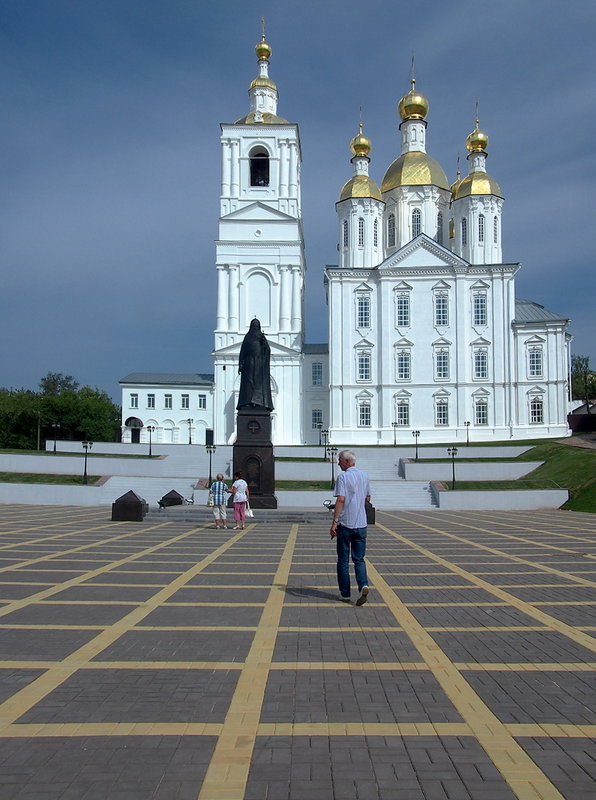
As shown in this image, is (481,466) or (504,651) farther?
(481,466)

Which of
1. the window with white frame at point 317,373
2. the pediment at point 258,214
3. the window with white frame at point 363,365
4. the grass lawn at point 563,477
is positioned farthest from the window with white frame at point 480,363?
the pediment at point 258,214

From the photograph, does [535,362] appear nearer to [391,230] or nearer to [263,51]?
[391,230]

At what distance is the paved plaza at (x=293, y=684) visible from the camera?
4.37 metres

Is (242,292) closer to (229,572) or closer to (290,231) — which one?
(290,231)

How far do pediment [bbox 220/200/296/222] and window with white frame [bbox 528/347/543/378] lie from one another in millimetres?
23101

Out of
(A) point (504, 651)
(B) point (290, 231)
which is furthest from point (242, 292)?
(A) point (504, 651)

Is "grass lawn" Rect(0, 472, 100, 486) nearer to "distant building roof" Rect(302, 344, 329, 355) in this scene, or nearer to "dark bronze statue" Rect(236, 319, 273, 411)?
"dark bronze statue" Rect(236, 319, 273, 411)

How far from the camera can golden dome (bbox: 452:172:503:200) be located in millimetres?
60156

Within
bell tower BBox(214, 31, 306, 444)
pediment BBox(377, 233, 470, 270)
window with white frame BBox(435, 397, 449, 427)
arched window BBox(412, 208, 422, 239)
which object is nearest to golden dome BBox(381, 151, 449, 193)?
arched window BBox(412, 208, 422, 239)

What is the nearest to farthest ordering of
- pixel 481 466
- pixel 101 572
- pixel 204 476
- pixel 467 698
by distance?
pixel 467 698, pixel 101 572, pixel 481 466, pixel 204 476

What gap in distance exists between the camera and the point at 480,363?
5819 centimetres

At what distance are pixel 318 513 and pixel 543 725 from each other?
66.9 ft

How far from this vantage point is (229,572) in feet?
39.7

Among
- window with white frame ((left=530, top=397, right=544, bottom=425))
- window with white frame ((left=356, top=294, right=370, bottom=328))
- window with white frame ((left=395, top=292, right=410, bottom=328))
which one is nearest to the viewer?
window with white frame ((left=530, top=397, right=544, bottom=425))
